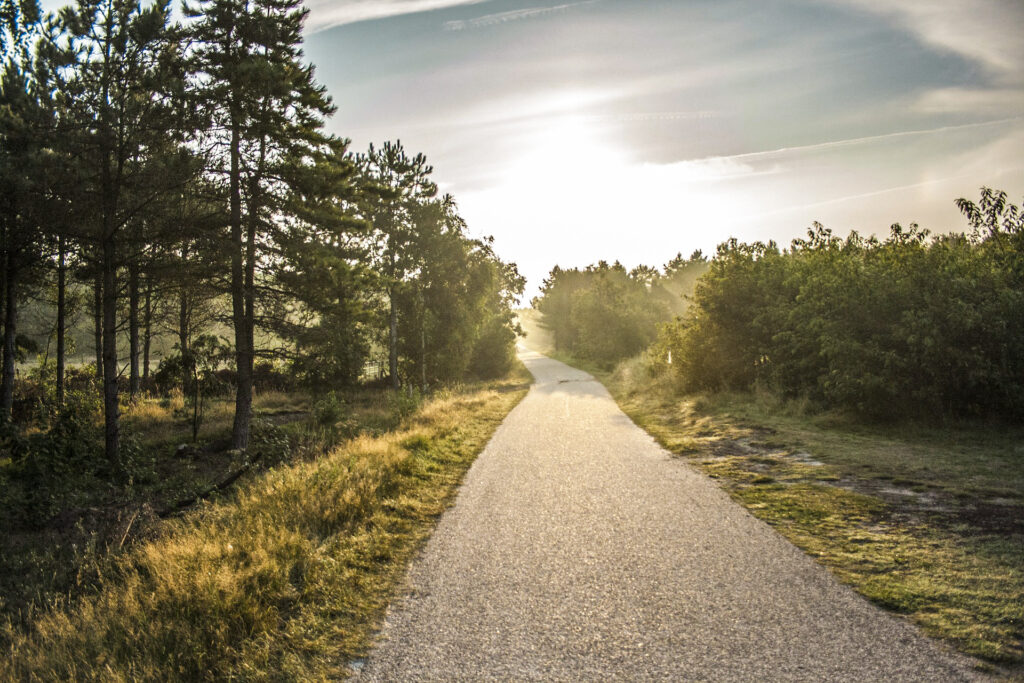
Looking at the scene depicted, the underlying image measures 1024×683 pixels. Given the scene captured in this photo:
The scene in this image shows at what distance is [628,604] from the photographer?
465 centimetres

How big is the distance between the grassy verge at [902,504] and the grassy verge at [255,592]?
176 inches

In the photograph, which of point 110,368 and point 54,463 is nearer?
point 54,463

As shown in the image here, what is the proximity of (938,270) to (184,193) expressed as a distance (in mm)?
18206

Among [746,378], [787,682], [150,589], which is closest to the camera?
[787,682]

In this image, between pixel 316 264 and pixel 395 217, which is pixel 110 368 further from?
pixel 395 217

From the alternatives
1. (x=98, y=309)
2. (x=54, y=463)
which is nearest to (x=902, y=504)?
(x=54, y=463)

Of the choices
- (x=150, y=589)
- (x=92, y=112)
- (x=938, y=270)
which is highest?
(x=92, y=112)

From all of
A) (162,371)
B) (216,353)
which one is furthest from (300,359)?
(162,371)

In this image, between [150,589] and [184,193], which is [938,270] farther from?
[184,193]

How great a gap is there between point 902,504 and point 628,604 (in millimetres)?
4746

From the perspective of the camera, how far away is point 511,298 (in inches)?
2164

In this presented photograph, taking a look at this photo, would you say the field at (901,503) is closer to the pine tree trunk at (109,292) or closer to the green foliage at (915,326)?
the green foliage at (915,326)

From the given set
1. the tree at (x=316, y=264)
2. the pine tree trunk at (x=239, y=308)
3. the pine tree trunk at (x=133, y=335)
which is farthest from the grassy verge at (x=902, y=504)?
the pine tree trunk at (x=133, y=335)

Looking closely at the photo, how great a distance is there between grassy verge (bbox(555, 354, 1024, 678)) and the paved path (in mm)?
385
